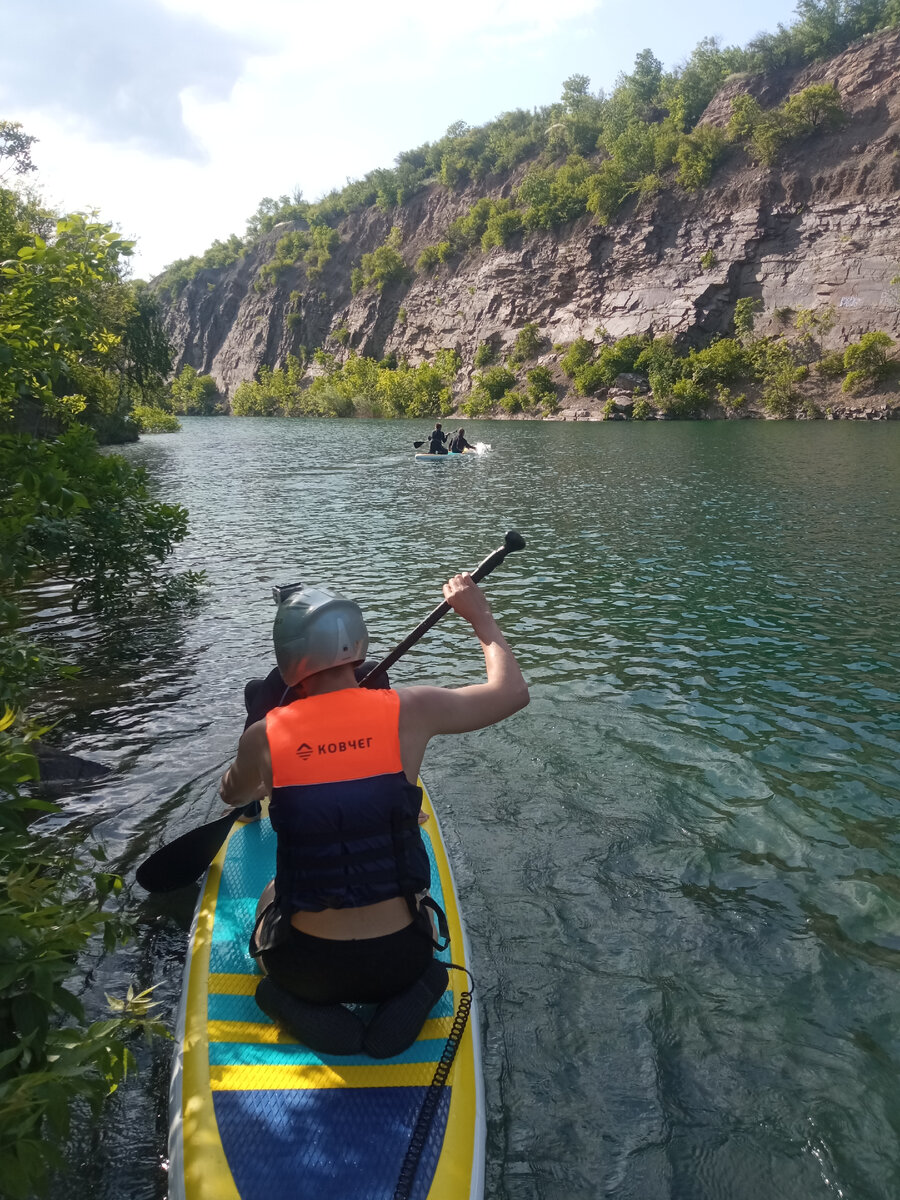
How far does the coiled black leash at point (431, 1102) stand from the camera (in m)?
2.75

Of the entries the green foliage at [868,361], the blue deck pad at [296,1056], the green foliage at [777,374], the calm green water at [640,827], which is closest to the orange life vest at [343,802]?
the blue deck pad at [296,1056]

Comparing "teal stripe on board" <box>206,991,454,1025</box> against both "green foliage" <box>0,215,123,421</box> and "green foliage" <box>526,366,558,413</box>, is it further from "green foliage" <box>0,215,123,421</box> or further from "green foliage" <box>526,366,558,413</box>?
"green foliage" <box>526,366,558,413</box>

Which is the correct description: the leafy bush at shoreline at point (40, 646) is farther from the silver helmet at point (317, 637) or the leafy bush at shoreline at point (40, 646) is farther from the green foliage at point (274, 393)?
the green foliage at point (274, 393)

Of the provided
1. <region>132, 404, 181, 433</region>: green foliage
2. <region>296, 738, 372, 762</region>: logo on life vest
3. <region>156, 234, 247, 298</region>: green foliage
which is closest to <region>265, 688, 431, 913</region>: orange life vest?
<region>296, 738, 372, 762</region>: logo on life vest

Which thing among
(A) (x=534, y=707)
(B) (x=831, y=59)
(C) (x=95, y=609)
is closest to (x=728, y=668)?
(A) (x=534, y=707)

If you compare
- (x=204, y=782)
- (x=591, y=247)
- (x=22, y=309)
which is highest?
(x=591, y=247)

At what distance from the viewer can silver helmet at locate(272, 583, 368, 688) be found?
10.5ft

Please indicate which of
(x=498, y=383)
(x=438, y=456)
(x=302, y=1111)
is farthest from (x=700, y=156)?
(x=302, y=1111)

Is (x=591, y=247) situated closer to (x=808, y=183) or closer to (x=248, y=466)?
A: (x=808, y=183)

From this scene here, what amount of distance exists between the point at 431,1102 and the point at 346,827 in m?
1.06

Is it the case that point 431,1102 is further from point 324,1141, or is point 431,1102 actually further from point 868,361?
point 868,361

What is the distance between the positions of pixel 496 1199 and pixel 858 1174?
60.3 inches

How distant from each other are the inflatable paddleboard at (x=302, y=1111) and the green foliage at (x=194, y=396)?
415 ft

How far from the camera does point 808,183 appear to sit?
196 ft
